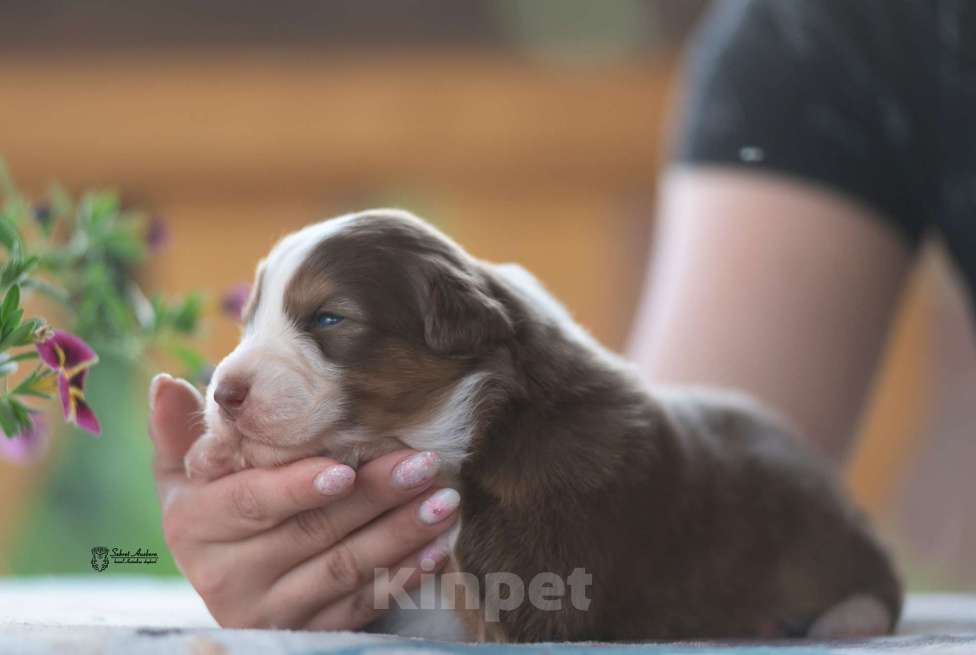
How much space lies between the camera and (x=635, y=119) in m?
4.30

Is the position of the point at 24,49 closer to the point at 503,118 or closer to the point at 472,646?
the point at 503,118

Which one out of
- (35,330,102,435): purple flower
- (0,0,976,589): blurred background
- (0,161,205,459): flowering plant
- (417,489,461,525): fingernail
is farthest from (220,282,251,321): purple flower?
(0,0,976,589): blurred background

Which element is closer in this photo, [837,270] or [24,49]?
[837,270]

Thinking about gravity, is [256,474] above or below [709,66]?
below

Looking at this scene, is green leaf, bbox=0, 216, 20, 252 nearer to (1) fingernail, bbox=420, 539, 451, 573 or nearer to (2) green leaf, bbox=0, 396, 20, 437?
(2) green leaf, bbox=0, 396, 20, 437

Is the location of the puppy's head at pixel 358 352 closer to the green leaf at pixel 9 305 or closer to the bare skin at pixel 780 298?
the green leaf at pixel 9 305

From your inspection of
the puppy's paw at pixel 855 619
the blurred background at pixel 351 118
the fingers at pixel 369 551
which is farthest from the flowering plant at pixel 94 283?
the blurred background at pixel 351 118

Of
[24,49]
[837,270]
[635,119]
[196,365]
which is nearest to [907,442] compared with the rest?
[635,119]

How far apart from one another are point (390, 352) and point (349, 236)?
0.34 ft

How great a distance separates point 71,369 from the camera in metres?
0.98

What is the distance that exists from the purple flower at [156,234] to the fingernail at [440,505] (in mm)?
442

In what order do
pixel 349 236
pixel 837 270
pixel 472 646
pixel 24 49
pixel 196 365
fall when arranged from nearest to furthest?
pixel 472 646 < pixel 349 236 < pixel 196 365 < pixel 837 270 < pixel 24 49

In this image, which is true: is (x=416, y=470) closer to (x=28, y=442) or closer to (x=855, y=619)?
(x=28, y=442)

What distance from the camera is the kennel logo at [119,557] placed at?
3.45 ft
